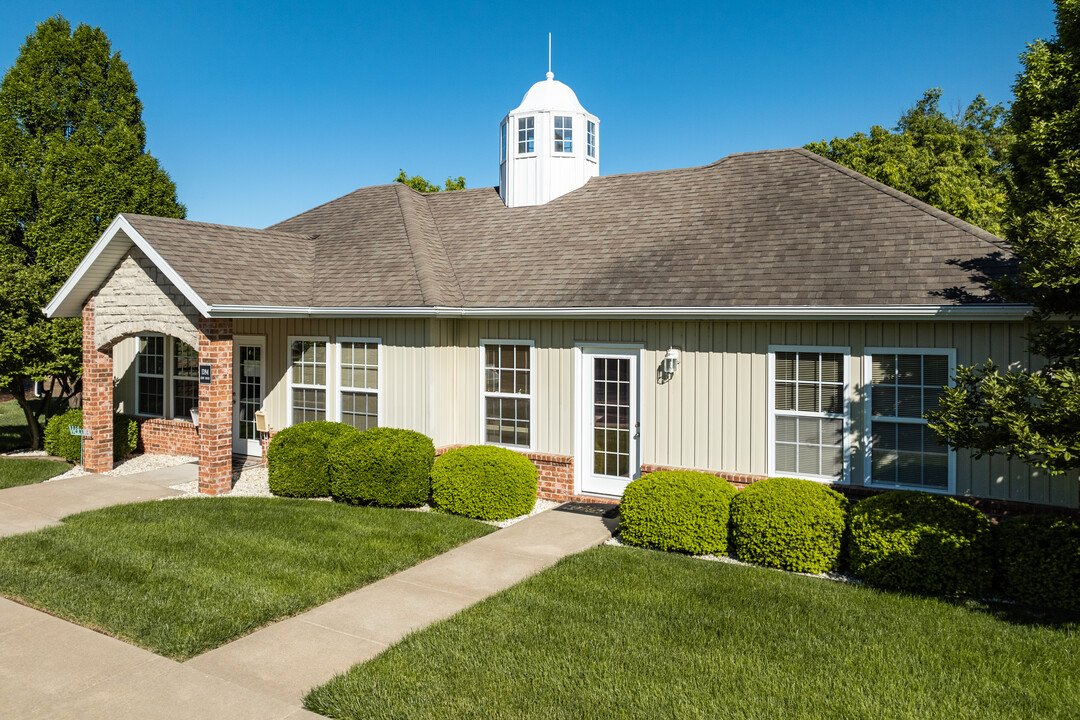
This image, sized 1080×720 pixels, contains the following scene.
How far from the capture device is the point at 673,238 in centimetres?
1215

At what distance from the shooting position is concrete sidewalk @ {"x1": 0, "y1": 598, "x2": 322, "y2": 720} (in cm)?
497

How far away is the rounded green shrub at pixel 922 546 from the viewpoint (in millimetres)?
7172

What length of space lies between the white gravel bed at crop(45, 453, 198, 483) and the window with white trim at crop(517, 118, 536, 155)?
9414 millimetres

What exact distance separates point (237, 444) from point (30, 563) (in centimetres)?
681

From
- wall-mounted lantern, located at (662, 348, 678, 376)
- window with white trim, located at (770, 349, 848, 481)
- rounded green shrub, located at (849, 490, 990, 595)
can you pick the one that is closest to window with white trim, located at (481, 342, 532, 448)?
wall-mounted lantern, located at (662, 348, 678, 376)

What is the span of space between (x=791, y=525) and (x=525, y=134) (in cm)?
1062

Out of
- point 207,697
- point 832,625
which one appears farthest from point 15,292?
point 832,625

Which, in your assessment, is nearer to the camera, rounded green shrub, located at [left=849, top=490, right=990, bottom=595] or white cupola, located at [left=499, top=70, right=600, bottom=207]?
rounded green shrub, located at [left=849, top=490, right=990, bottom=595]

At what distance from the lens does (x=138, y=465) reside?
14.1 metres

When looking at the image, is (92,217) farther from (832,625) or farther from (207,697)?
(832,625)

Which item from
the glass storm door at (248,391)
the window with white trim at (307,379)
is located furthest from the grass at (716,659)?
the glass storm door at (248,391)

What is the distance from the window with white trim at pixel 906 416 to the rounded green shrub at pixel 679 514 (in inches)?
82.2

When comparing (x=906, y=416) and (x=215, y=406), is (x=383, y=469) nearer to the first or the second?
(x=215, y=406)

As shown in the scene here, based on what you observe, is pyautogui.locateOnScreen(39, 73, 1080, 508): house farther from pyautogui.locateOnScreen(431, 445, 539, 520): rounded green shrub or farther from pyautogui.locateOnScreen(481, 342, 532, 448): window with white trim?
pyautogui.locateOnScreen(431, 445, 539, 520): rounded green shrub
